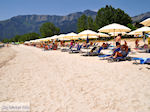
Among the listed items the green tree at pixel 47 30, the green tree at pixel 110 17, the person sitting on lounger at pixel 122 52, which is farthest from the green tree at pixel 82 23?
the person sitting on lounger at pixel 122 52

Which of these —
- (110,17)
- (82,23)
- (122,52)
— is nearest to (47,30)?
(82,23)

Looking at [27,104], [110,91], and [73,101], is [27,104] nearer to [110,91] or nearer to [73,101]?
[73,101]

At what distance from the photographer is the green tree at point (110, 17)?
131 ft

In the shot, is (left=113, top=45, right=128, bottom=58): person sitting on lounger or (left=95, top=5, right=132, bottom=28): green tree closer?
(left=113, top=45, right=128, bottom=58): person sitting on lounger

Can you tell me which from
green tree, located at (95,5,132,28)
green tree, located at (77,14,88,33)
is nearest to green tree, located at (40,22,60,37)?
green tree, located at (77,14,88,33)

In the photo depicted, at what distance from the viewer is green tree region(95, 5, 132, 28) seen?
3979 cm

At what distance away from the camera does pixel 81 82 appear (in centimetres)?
430

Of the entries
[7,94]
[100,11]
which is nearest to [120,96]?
[7,94]

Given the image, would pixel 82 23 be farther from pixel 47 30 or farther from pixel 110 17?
pixel 47 30

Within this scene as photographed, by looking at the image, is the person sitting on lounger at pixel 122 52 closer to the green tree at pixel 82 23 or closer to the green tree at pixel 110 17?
the green tree at pixel 110 17

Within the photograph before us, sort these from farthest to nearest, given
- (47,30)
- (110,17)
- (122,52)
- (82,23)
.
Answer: (47,30)
(82,23)
(110,17)
(122,52)

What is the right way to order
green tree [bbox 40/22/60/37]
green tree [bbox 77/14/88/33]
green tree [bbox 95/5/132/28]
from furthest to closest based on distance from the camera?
green tree [bbox 40/22/60/37] → green tree [bbox 77/14/88/33] → green tree [bbox 95/5/132/28]

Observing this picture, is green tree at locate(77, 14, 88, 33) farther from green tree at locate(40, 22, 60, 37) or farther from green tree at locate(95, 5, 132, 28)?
green tree at locate(40, 22, 60, 37)

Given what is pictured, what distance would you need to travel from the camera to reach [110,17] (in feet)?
132
